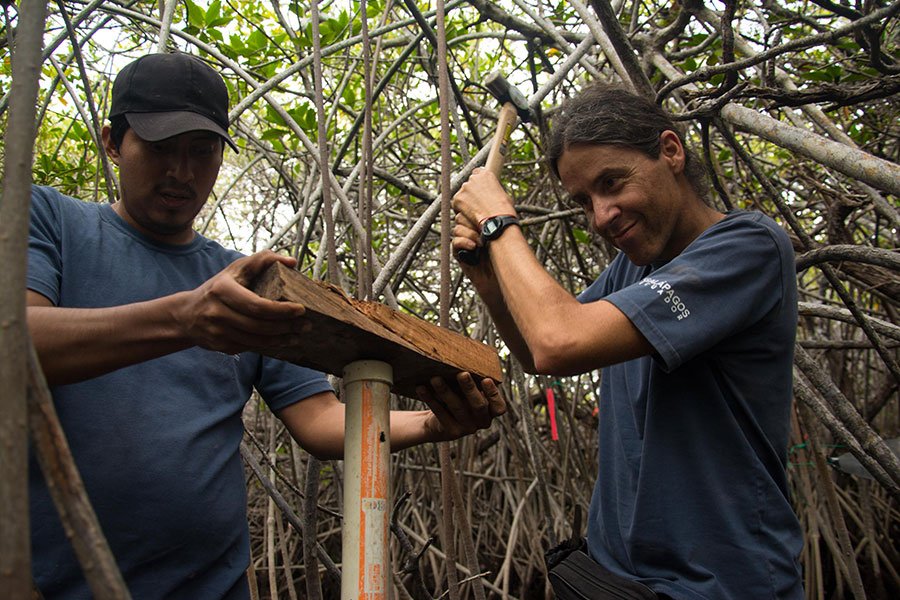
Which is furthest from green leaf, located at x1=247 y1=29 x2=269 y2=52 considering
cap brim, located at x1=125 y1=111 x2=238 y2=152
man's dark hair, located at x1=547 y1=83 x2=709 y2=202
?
man's dark hair, located at x1=547 y1=83 x2=709 y2=202

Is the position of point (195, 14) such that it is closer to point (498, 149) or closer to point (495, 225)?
point (498, 149)

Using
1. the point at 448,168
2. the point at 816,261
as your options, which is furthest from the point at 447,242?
the point at 816,261

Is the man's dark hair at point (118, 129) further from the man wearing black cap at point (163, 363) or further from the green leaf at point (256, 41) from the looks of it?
the green leaf at point (256, 41)

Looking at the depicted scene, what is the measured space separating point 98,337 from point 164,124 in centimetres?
52

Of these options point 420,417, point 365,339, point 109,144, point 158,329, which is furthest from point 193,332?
point 109,144

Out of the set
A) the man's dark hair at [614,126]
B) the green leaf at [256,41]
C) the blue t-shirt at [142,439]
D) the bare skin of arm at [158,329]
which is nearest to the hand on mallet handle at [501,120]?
the man's dark hair at [614,126]

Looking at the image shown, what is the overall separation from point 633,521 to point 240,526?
65 cm

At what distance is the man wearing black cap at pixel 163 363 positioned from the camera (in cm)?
88

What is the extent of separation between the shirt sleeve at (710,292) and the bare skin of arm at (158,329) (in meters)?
0.56

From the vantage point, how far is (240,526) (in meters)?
1.21

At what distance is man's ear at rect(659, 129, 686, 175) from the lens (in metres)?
1.37

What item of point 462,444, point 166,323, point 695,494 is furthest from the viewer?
point 462,444

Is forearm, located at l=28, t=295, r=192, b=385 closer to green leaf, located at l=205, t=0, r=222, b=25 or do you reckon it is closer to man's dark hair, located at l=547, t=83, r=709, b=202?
man's dark hair, located at l=547, t=83, r=709, b=202

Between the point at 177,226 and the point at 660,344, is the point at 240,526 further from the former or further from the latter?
the point at 660,344
